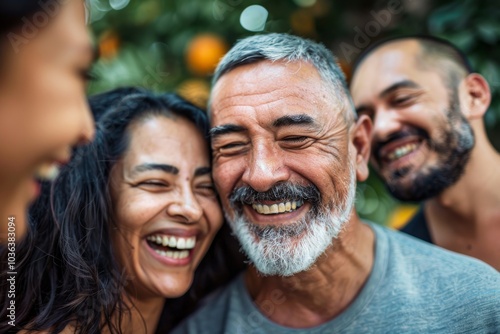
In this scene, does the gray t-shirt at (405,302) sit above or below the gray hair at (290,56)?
below

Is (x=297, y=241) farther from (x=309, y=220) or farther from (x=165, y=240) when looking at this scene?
(x=165, y=240)

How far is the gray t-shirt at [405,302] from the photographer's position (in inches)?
68.2

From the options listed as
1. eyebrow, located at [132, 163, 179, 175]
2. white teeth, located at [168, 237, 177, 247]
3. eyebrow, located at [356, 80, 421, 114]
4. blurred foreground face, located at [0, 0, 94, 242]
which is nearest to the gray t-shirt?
white teeth, located at [168, 237, 177, 247]

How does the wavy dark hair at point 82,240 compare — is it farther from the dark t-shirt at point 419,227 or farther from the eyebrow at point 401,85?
the dark t-shirt at point 419,227

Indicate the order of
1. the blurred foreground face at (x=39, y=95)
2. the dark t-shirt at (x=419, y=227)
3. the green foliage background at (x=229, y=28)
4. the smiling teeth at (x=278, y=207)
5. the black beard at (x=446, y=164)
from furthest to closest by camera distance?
the green foliage background at (x=229, y=28) < the dark t-shirt at (x=419, y=227) < the black beard at (x=446, y=164) < the smiling teeth at (x=278, y=207) < the blurred foreground face at (x=39, y=95)

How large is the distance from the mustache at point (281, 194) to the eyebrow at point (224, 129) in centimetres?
21

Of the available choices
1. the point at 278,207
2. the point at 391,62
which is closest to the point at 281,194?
the point at 278,207

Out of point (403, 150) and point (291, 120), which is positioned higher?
point (291, 120)

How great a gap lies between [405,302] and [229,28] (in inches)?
74.8

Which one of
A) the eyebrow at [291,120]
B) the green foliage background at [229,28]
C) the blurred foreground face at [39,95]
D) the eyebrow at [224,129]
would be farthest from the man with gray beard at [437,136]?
the blurred foreground face at [39,95]

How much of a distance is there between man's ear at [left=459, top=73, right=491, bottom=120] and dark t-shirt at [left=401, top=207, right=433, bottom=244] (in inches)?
23.7

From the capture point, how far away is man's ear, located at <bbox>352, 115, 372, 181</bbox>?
206 centimetres

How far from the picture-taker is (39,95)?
863mm

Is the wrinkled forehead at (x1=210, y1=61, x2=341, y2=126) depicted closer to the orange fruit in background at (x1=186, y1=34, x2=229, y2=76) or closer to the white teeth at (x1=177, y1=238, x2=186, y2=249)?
the white teeth at (x1=177, y1=238, x2=186, y2=249)
